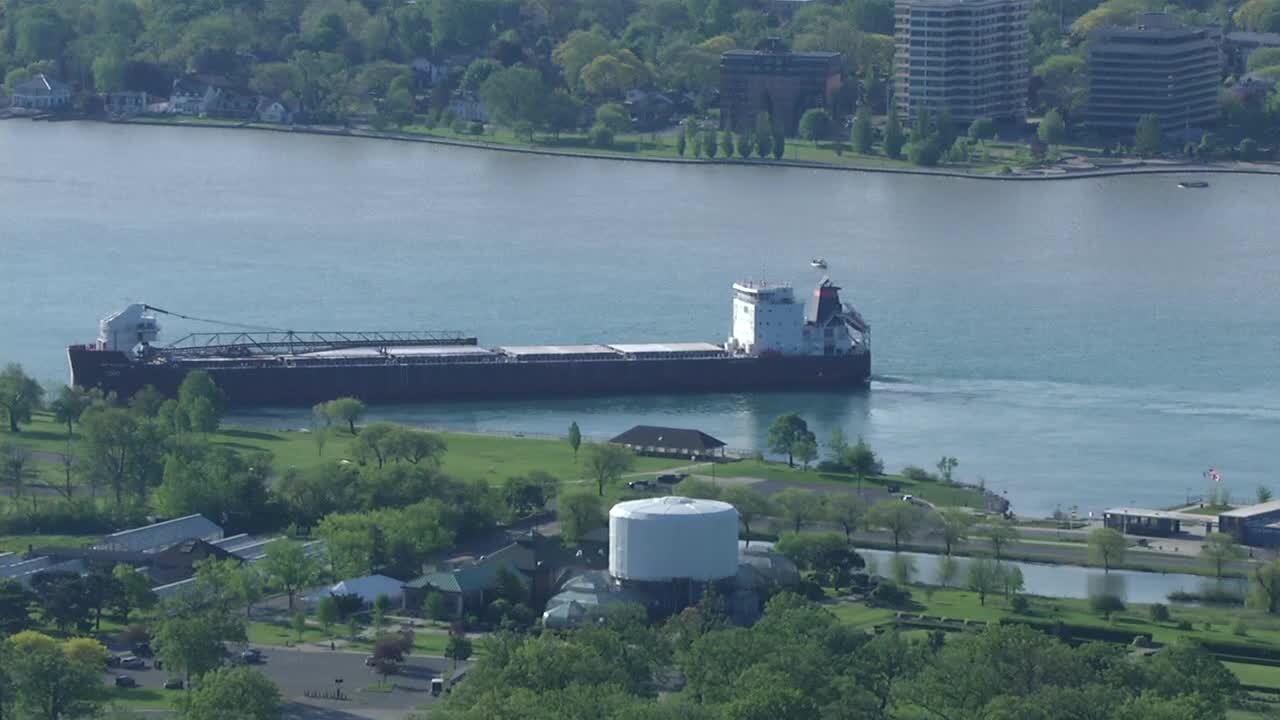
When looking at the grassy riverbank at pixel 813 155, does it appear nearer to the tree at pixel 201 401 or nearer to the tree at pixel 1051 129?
the tree at pixel 1051 129

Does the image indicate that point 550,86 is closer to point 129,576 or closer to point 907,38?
point 907,38

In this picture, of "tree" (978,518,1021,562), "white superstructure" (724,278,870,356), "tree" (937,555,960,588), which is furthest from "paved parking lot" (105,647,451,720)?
"white superstructure" (724,278,870,356)

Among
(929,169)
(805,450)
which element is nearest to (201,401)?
(805,450)

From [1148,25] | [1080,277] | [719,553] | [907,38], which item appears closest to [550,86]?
[907,38]

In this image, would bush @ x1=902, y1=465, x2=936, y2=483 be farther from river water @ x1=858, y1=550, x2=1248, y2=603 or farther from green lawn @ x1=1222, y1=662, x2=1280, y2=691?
green lawn @ x1=1222, y1=662, x2=1280, y2=691

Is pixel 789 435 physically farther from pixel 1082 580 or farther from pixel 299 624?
pixel 299 624

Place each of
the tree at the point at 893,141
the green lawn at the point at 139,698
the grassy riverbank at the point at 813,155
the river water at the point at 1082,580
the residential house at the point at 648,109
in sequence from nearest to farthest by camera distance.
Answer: the green lawn at the point at 139,698 < the river water at the point at 1082,580 < the grassy riverbank at the point at 813,155 < the tree at the point at 893,141 < the residential house at the point at 648,109

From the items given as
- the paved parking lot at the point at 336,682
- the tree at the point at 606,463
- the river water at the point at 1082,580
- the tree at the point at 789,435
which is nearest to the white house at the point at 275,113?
the tree at the point at 789,435
